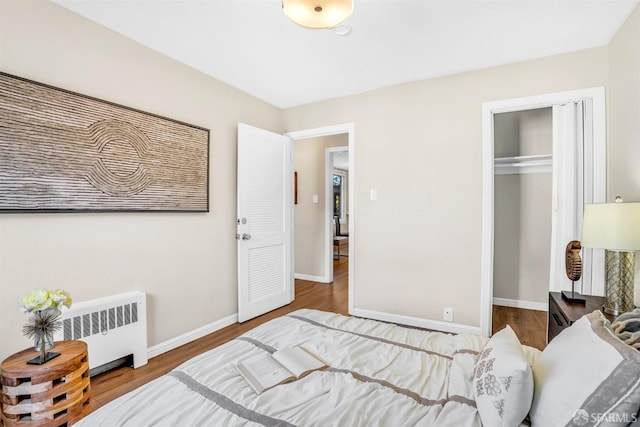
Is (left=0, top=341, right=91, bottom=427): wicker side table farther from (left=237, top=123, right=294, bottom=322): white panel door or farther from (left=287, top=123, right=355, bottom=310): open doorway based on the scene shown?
(left=287, top=123, right=355, bottom=310): open doorway

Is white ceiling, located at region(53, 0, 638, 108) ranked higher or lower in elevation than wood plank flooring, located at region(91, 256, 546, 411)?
higher

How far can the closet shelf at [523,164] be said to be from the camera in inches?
141

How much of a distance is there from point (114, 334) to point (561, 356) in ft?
8.49

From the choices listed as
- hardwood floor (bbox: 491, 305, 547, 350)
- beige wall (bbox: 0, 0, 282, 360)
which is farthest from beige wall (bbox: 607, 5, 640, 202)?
beige wall (bbox: 0, 0, 282, 360)

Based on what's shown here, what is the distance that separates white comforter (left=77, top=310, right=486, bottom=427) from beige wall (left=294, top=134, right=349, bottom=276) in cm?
350

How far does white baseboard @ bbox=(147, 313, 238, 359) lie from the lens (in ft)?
8.33

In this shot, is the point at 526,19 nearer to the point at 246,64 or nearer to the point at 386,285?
the point at 246,64

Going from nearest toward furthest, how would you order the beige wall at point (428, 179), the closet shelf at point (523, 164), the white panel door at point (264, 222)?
the beige wall at point (428, 179)
the white panel door at point (264, 222)
the closet shelf at point (523, 164)

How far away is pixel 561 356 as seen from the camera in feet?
3.13

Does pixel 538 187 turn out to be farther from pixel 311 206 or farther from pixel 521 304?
pixel 311 206

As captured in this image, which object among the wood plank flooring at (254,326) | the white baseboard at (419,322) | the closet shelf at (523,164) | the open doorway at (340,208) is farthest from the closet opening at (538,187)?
the open doorway at (340,208)

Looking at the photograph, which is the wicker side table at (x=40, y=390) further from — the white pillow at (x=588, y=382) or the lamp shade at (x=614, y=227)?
the lamp shade at (x=614, y=227)

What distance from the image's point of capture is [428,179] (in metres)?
3.07

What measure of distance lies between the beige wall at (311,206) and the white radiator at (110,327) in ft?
9.88
